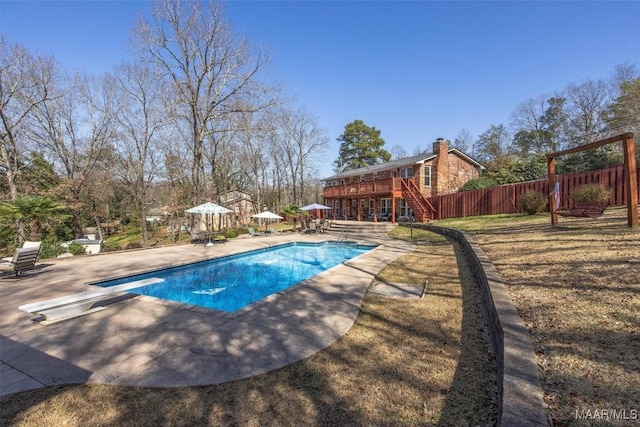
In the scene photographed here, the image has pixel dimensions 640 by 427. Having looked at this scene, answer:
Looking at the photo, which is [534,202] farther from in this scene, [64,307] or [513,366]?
[64,307]

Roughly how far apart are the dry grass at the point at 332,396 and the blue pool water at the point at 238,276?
3501 millimetres

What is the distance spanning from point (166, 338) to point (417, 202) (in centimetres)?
2052

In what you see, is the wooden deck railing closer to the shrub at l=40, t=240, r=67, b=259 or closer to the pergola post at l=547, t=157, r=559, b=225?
the pergola post at l=547, t=157, r=559, b=225

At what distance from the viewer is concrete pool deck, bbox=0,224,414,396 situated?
323cm

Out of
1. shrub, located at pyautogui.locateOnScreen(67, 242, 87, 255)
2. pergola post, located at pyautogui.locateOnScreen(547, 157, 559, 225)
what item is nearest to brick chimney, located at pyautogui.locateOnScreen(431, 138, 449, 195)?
pergola post, located at pyautogui.locateOnScreen(547, 157, 559, 225)

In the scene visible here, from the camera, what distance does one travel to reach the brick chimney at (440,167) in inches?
958

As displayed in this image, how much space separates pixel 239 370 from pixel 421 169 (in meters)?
23.7

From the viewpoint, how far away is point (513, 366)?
258cm

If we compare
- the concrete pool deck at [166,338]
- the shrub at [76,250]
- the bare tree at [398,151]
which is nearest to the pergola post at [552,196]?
the concrete pool deck at [166,338]

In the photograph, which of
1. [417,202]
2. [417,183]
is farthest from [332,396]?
[417,183]

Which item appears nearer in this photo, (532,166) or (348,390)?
(348,390)

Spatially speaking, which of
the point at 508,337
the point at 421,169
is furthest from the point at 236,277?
the point at 421,169

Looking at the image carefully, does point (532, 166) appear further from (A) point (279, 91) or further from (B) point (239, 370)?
(B) point (239, 370)

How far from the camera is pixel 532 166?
27.4 meters
